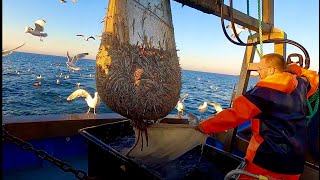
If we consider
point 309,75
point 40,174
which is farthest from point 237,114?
point 40,174

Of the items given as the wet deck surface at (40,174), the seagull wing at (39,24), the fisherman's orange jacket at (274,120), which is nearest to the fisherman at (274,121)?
the fisherman's orange jacket at (274,120)

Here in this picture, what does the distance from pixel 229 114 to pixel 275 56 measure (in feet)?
2.82

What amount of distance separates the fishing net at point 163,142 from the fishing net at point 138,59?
0.25m

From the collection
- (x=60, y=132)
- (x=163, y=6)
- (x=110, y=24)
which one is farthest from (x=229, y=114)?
(x=60, y=132)

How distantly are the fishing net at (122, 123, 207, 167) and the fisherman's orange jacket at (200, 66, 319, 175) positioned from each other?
0.54 ft

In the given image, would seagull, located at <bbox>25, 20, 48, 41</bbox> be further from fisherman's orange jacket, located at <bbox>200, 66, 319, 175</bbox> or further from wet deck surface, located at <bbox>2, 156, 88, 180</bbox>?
fisherman's orange jacket, located at <bbox>200, 66, 319, 175</bbox>

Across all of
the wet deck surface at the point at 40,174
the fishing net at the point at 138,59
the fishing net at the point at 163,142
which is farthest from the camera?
the wet deck surface at the point at 40,174

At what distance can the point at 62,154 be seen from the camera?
463 centimetres

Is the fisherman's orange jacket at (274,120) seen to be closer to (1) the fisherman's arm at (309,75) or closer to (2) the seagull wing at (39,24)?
(1) the fisherman's arm at (309,75)

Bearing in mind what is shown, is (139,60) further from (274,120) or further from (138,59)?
(274,120)

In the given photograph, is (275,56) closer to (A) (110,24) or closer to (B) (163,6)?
(B) (163,6)

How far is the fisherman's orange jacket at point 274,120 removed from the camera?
2.28 metres

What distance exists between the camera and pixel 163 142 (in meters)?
2.51

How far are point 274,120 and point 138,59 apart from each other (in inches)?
53.6
